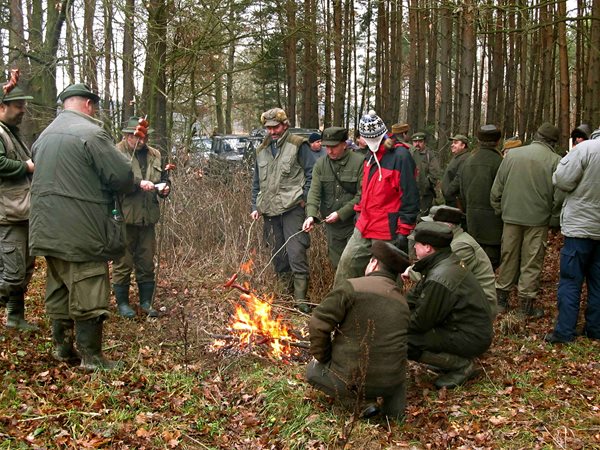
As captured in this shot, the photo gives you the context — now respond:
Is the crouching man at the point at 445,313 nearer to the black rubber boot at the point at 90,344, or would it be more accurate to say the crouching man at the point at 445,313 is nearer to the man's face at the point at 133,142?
the black rubber boot at the point at 90,344

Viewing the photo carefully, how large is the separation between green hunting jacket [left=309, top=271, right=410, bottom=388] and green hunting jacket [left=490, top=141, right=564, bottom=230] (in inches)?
127

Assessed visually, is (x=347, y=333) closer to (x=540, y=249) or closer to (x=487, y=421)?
(x=487, y=421)

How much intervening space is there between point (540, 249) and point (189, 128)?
8249 mm

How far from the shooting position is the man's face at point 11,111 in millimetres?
5477

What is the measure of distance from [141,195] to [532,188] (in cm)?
447

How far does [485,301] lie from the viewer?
4.94 meters

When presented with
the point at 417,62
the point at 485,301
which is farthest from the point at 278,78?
the point at 485,301

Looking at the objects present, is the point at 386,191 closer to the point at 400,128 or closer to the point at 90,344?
the point at 90,344

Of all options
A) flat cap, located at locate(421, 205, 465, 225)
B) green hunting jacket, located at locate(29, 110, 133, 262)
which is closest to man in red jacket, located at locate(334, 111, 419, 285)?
flat cap, located at locate(421, 205, 465, 225)

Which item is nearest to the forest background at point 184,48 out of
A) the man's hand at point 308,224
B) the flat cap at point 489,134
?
the flat cap at point 489,134

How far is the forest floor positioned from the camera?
3.94 metres

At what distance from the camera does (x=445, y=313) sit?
484 centimetres

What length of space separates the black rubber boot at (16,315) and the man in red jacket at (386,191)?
341 cm

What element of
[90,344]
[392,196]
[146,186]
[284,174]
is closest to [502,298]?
[392,196]
